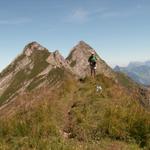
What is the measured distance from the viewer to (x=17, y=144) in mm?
16828

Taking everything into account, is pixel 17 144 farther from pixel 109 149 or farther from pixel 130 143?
pixel 130 143

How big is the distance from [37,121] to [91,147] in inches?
179

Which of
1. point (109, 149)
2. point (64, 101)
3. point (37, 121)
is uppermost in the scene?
point (64, 101)

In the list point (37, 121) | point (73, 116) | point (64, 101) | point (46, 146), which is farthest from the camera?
point (64, 101)

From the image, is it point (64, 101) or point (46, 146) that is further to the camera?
point (64, 101)

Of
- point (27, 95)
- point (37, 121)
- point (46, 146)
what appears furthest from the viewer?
point (27, 95)

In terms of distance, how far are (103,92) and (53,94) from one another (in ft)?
12.1

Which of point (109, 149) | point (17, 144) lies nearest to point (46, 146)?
point (17, 144)

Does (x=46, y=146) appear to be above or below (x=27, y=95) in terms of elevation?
below

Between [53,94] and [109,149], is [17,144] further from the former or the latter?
[53,94]

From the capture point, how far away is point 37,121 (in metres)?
20.5

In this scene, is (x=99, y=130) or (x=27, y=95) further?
(x=27, y=95)

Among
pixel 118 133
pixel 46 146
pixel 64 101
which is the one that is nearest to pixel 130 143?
pixel 118 133

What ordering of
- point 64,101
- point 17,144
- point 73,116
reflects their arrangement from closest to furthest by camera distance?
1. point 17,144
2. point 73,116
3. point 64,101
